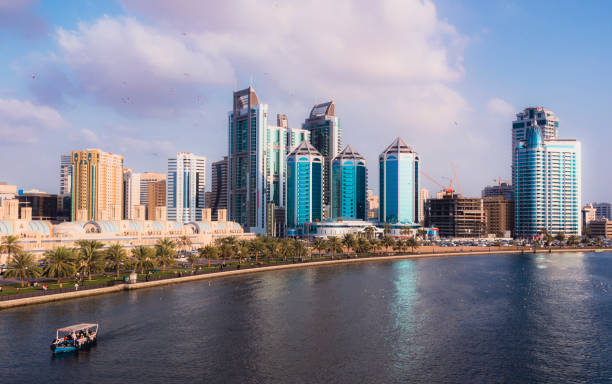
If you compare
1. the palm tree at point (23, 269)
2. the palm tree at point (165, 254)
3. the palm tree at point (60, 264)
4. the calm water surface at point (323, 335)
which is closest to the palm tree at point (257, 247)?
the palm tree at point (165, 254)

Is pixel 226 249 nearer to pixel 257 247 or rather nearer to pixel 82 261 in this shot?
pixel 257 247

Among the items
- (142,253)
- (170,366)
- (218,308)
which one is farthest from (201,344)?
(142,253)

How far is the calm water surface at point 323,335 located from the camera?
5881cm

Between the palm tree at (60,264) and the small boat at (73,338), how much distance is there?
35616mm

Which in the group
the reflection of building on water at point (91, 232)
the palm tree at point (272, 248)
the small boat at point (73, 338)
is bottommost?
the small boat at point (73, 338)

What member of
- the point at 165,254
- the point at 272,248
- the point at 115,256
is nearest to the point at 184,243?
the point at 272,248

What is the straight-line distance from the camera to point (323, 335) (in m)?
74.6

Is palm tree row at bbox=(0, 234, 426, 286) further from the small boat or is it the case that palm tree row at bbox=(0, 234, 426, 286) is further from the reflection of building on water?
the small boat

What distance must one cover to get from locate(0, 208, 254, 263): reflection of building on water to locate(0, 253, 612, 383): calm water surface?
48.0m

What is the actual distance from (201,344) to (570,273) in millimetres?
126502

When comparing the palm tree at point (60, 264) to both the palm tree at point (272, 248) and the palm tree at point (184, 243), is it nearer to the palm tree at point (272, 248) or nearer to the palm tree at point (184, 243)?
the palm tree at point (184, 243)

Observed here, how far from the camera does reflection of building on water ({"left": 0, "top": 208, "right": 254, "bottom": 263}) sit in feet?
442

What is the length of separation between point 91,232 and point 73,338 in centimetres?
9957

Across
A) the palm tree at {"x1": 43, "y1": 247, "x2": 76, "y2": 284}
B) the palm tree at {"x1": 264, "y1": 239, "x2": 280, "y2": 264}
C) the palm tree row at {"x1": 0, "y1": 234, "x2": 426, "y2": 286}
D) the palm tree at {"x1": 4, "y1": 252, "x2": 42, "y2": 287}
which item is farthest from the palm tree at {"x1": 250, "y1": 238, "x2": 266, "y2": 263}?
the palm tree at {"x1": 4, "y1": 252, "x2": 42, "y2": 287}
